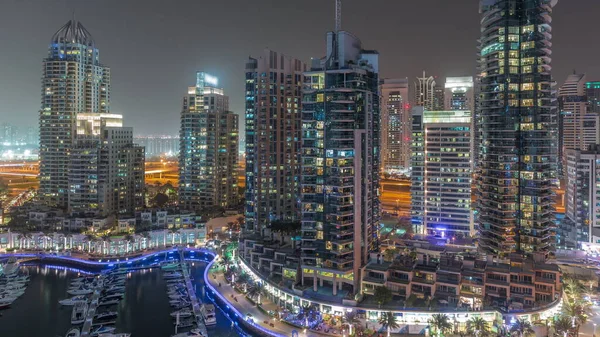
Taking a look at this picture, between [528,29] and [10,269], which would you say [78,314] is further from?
[528,29]

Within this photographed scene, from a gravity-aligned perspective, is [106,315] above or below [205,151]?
below

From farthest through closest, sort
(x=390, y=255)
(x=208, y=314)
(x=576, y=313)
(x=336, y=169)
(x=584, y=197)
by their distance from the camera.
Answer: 1. (x=584, y=197)
2. (x=390, y=255)
3. (x=208, y=314)
4. (x=336, y=169)
5. (x=576, y=313)

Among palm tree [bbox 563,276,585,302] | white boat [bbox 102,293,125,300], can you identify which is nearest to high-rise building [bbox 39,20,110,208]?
white boat [bbox 102,293,125,300]

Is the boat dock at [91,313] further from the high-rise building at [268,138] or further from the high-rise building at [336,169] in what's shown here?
the high-rise building at [268,138]

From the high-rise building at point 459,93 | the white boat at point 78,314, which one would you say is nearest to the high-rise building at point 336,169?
the white boat at point 78,314

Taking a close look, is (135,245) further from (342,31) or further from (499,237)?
(499,237)

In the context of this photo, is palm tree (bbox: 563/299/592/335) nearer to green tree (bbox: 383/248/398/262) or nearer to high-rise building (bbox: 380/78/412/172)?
green tree (bbox: 383/248/398/262)

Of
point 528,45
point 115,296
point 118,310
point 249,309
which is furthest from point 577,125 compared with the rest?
point 118,310
